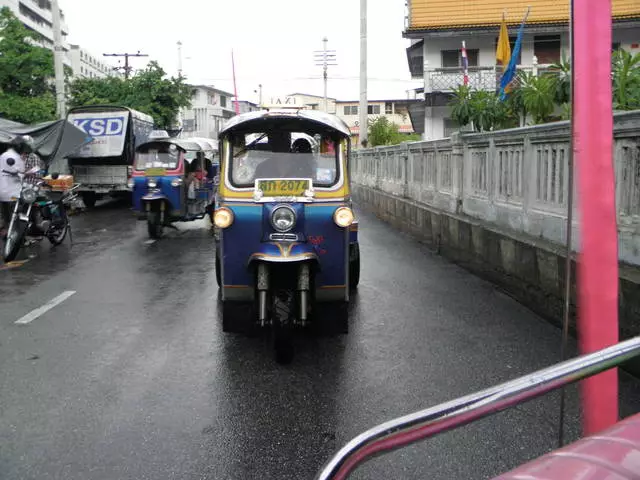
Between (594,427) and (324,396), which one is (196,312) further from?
(594,427)

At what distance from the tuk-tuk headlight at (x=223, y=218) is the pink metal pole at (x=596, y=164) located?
3.49 m

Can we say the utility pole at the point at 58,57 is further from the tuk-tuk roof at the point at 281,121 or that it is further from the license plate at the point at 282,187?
the license plate at the point at 282,187

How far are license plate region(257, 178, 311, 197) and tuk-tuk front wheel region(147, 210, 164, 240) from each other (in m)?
7.90

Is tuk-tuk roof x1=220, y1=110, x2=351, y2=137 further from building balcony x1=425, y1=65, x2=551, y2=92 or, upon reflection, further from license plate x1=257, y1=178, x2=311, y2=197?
building balcony x1=425, y1=65, x2=551, y2=92

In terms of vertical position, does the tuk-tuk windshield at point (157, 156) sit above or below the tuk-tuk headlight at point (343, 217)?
above

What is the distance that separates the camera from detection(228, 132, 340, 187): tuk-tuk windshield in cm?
579

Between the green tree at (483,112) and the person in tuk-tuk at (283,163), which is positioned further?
the green tree at (483,112)

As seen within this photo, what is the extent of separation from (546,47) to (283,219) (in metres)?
27.7

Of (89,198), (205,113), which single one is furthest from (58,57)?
(205,113)

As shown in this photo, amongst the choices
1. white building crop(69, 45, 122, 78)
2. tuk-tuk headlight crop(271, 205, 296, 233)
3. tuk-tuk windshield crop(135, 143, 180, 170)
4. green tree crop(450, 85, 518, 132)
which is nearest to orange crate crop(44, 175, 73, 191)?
tuk-tuk windshield crop(135, 143, 180, 170)

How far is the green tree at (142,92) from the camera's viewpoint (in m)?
32.7

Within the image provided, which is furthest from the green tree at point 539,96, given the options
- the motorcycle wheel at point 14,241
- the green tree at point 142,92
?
the green tree at point 142,92

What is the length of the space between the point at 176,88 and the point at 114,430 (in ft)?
106

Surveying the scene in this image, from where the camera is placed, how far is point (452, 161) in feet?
36.1
